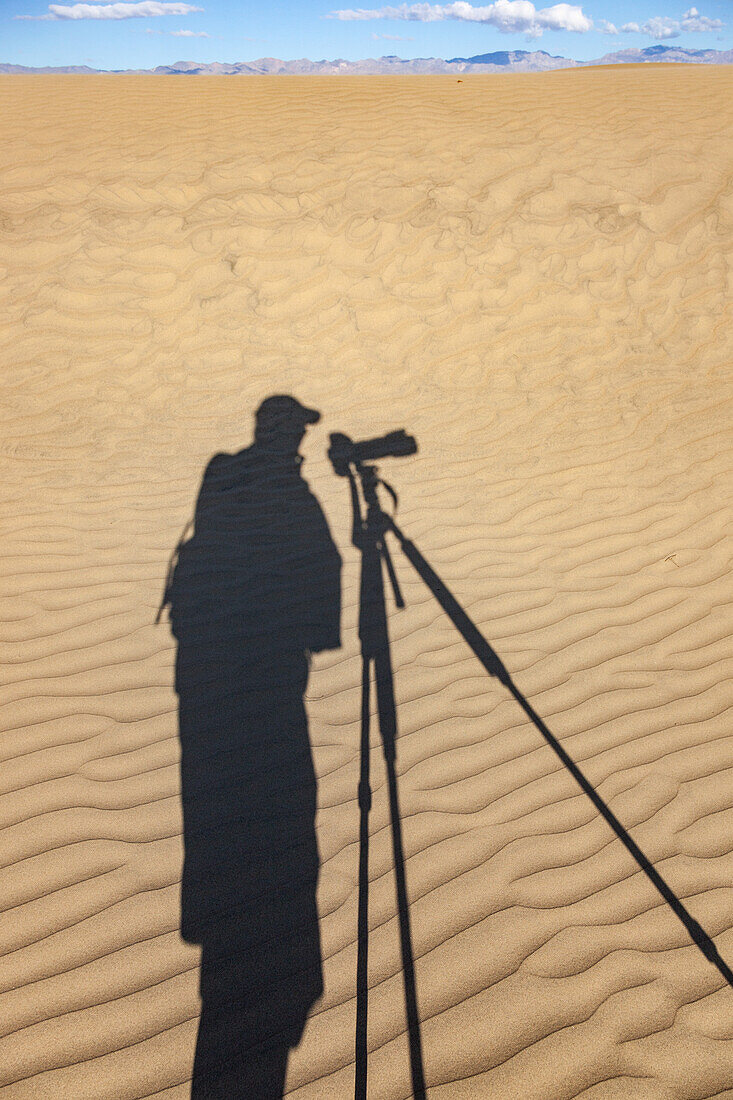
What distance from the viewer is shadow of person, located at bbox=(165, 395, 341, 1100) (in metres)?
2.23

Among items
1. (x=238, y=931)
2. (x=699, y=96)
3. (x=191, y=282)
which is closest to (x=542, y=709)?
(x=238, y=931)

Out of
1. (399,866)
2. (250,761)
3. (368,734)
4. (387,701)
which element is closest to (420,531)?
(387,701)

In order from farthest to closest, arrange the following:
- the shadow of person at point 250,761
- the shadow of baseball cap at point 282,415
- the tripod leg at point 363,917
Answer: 1. the shadow of baseball cap at point 282,415
2. the shadow of person at point 250,761
3. the tripod leg at point 363,917

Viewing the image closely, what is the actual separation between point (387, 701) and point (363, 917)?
118cm

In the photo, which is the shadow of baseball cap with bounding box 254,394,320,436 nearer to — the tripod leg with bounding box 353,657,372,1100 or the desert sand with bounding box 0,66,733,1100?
the desert sand with bounding box 0,66,733,1100

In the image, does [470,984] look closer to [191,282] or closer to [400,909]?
[400,909]

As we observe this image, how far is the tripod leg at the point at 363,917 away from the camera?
212cm

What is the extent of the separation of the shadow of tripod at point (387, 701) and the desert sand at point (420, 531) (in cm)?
4

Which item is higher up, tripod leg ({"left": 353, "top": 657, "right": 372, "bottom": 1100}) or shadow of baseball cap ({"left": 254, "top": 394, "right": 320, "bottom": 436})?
shadow of baseball cap ({"left": 254, "top": 394, "right": 320, "bottom": 436})

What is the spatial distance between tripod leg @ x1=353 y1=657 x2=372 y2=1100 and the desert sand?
0.04 m

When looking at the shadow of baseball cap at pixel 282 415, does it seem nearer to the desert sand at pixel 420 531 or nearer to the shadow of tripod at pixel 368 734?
the desert sand at pixel 420 531

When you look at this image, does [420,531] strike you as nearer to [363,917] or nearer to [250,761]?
[250,761]

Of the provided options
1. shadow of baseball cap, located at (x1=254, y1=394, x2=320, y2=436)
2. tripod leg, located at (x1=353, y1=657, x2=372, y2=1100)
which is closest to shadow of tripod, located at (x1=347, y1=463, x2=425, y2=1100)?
tripod leg, located at (x1=353, y1=657, x2=372, y2=1100)

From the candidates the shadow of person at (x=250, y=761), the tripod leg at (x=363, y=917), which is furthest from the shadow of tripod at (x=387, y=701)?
the shadow of person at (x=250, y=761)
